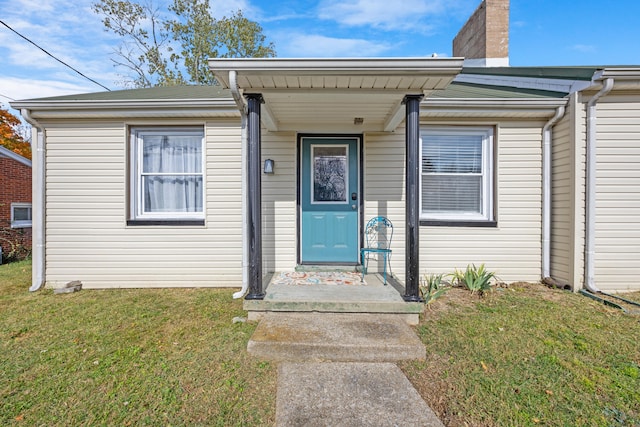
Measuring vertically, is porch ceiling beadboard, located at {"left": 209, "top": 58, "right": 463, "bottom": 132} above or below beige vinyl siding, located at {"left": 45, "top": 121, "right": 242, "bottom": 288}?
above

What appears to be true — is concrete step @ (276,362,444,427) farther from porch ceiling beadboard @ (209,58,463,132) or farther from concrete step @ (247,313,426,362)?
porch ceiling beadboard @ (209,58,463,132)

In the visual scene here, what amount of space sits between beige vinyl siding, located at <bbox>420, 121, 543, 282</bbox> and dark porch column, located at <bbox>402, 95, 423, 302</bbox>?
149cm

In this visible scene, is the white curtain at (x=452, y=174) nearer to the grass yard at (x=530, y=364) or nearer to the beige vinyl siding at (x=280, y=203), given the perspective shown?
the grass yard at (x=530, y=364)

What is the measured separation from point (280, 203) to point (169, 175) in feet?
5.79

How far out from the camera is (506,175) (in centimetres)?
465

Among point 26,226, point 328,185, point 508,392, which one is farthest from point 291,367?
point 26,226

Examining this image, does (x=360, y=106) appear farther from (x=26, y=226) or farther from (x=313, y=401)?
(x=26, y=226)

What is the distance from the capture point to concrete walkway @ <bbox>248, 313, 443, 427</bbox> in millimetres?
1934

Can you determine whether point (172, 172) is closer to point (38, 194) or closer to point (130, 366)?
point (38, 194)

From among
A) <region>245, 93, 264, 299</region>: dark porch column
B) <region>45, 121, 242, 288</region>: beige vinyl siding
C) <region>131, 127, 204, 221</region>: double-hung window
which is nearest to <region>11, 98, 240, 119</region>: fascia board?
<region>45, 121, 242, 288</region>: beige vinyl siding

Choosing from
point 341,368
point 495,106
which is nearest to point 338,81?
point 495,106

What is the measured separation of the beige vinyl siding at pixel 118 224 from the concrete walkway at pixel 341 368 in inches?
77.3

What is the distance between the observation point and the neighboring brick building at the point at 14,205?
830 cm

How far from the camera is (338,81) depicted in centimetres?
321
